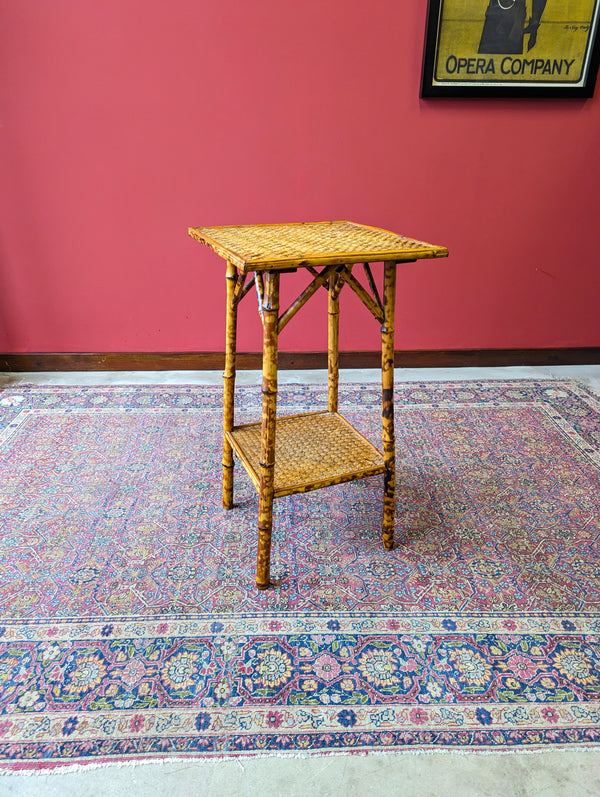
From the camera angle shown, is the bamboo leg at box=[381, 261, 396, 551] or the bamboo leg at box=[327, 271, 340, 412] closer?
the bamboo leg at box=[381, 261, 396, 551]

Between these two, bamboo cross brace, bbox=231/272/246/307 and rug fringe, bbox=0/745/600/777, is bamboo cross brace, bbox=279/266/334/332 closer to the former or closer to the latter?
bamboo cross brace, bbox=231/272/246/307

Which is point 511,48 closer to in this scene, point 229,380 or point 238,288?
point 238,288

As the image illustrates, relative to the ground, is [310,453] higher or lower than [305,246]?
lower

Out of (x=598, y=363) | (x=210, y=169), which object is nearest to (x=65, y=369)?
(x=210, y=169)

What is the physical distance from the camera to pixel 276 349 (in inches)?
54.7

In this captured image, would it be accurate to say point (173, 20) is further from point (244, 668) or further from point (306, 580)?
point (244, 668)

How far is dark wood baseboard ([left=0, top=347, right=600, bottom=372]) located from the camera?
3.11m

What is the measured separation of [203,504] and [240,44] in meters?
2.15

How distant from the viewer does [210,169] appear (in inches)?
111

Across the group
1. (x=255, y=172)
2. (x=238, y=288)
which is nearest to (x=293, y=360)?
(x=255, y=172)

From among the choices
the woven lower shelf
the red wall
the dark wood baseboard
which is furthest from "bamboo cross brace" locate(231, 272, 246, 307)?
the dark wood baseboard

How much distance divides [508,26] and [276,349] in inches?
91.3

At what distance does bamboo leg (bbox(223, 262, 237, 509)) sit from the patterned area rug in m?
0.11

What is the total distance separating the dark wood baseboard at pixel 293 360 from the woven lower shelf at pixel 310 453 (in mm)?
1136
